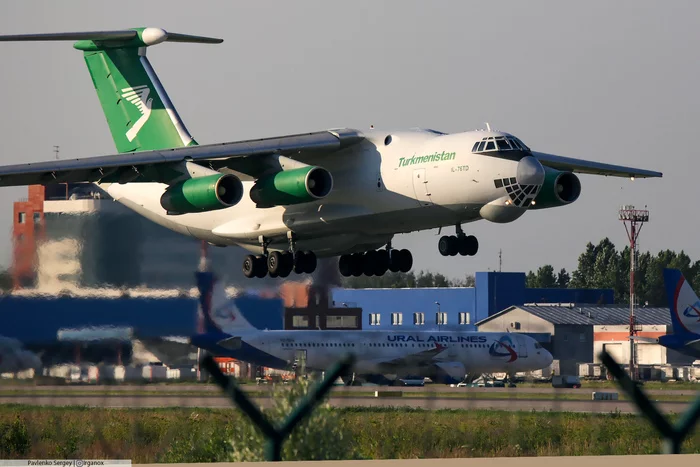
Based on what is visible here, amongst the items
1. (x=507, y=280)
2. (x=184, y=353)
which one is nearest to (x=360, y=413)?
(x=184, y=353)

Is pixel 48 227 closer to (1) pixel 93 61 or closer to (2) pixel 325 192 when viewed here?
(2) pixel 325 192

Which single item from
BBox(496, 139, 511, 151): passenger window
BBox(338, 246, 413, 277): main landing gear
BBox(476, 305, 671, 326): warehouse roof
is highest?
BBox(496, 139, 511, 151): passenger window

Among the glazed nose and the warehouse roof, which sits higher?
the glazed nose

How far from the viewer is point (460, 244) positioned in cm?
2131

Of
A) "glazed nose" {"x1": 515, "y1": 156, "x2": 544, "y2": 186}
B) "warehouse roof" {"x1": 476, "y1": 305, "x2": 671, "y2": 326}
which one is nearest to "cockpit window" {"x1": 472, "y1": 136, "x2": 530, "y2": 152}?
"glazed nose" {"x1": 515, "y1": 156, "x2": 544, "y2": 186}

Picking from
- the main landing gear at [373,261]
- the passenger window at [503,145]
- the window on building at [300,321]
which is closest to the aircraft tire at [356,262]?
the main landing gear at [373,261]

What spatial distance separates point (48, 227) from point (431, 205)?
6.29 metres

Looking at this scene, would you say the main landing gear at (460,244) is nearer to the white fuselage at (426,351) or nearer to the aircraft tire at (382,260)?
the aircraft tire at (382,260)

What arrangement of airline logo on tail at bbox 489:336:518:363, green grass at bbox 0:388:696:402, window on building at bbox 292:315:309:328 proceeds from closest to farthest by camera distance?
1. green grass at bbox 0:388:696:402
2. window on building at bbox 292:315:309:328
3. airline logo on tail at bbox 489:336:518:363

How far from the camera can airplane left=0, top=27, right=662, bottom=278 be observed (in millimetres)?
19938

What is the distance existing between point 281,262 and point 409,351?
39.4 ft

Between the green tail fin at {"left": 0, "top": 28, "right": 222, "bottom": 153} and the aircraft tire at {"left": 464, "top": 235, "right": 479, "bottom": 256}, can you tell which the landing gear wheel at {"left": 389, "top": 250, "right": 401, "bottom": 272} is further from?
the green tail fin at {"left": 0, "top": 28, "right": 222, "bottom": 153}

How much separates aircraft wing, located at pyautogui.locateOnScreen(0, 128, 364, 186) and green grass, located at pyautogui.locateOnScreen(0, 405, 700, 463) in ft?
15.3

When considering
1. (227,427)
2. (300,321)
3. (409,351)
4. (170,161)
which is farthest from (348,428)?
(409,351)
